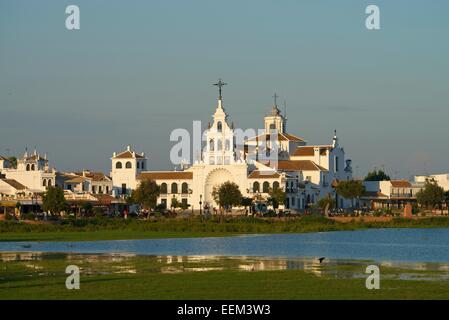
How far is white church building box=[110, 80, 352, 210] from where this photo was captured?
133 metres

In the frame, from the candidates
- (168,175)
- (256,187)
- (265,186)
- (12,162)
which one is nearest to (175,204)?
(168,175)

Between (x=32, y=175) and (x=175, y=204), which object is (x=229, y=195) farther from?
(x=32, y=175)

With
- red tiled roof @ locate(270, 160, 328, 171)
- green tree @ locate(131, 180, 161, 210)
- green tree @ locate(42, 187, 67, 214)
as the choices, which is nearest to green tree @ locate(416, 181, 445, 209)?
red tiled roof @ locate(270, 160, 328, 171)

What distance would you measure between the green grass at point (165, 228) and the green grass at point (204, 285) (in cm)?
2986

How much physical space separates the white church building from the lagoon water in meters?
58.9

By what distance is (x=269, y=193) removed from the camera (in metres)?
129

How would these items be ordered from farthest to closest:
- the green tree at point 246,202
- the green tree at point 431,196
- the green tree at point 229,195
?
the green tree at point 431,196 < the green tree at point 246,202 < the green tree at point 229,195

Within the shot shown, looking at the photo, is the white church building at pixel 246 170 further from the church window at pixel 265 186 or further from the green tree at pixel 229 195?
the green tree at pixel 229 195

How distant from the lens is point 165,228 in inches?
3425

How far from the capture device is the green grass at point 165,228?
75.1m

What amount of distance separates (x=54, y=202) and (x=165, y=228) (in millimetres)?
22450

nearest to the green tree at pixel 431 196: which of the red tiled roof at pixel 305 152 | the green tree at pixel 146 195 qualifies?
the red tiled roof at pixel 305 152
